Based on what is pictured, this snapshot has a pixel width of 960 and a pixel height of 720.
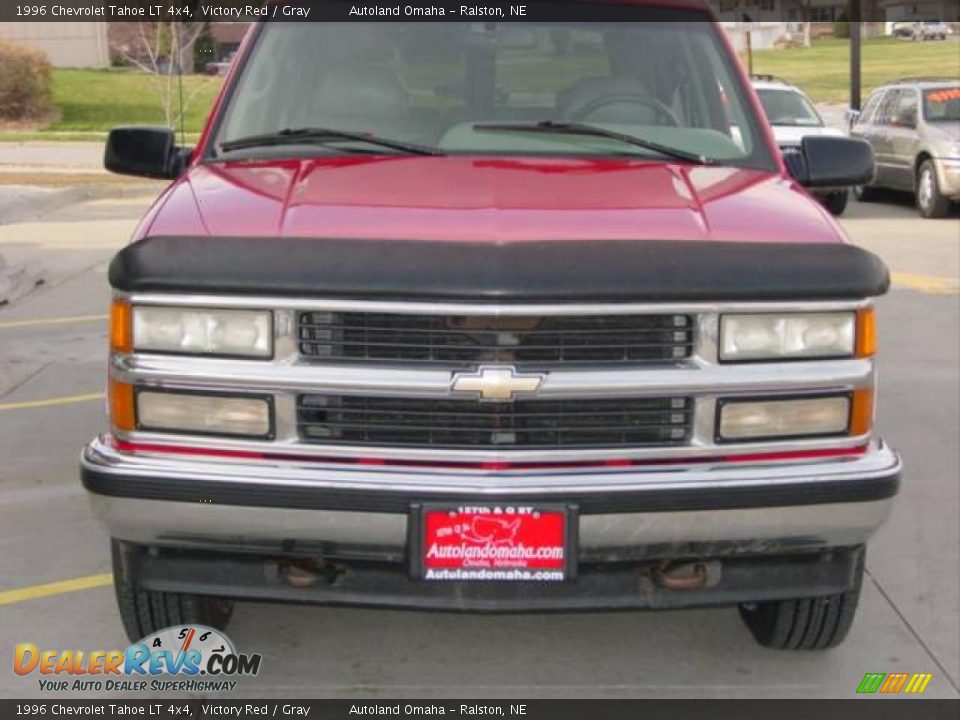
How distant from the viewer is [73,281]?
1145 cm

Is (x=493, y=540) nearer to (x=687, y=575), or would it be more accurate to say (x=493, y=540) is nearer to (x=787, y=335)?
(x=687, y=575)

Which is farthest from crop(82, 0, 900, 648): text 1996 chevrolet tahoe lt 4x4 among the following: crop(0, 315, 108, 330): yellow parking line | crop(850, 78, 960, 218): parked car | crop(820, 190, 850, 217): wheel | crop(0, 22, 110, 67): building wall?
crop(0, 22, 110, 67): building wall

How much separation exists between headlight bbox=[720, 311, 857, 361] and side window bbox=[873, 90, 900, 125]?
14.9 metres

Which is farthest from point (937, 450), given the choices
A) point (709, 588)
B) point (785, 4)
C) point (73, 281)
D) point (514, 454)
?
point (785, 4)

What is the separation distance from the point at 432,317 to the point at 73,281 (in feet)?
29.2

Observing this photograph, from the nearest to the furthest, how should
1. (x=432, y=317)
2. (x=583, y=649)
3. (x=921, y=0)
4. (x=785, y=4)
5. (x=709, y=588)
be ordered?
(x=432, y=317), (x=709, y=588), (x=583, y=649), (x=785, y=4), (x=921, y=0)

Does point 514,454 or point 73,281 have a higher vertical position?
point 514,454

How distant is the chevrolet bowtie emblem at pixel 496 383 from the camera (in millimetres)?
3217

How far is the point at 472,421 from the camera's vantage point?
3275mm

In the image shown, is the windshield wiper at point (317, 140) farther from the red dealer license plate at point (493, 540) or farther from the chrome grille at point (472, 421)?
the red dealer license plate at point (493, 540)

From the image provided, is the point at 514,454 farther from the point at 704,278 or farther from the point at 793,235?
the point at 793,235

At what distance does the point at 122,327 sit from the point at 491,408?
0.94 m

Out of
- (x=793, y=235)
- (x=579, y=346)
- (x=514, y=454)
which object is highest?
(x=793, y=235)

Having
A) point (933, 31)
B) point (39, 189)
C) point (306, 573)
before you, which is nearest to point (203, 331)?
point (306, 573)
